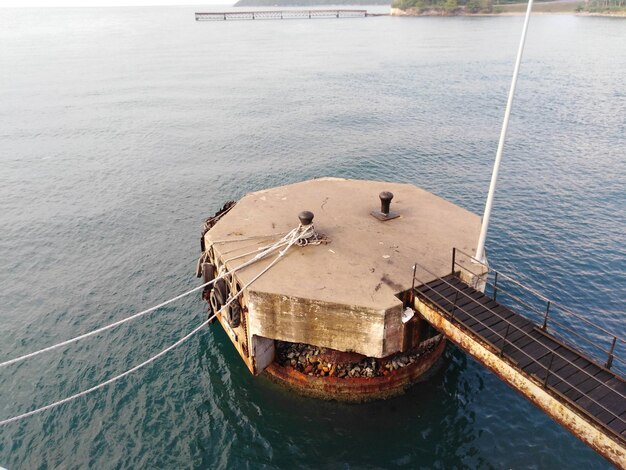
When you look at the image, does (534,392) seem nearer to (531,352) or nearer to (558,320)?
(531,352)

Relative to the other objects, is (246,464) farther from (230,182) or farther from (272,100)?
(272,100)

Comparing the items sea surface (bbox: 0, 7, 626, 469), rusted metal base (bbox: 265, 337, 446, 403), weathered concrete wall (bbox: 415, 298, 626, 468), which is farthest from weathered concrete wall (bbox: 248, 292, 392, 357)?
sea surface (bbox: 0, 7, 626, 469)

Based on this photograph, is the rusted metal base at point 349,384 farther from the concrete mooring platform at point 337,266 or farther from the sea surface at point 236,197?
the sea surface at point 236,197

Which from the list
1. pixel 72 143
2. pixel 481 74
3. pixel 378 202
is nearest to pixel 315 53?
pixel 481 74

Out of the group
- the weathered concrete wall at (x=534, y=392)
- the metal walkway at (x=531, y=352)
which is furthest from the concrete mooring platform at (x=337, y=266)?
the weathered concrete wall at (x=534, y=392)

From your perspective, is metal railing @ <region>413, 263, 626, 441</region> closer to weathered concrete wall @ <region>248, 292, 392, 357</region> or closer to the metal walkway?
the metal walkway
